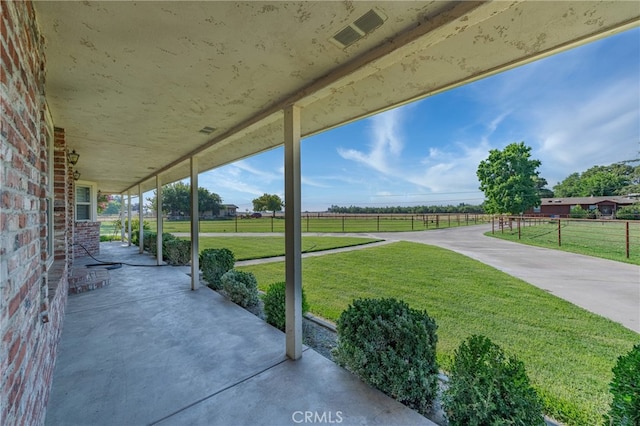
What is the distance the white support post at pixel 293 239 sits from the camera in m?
2.56

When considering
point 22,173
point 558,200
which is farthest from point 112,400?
point 558,200

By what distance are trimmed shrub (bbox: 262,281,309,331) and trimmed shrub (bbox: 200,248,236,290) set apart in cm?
207

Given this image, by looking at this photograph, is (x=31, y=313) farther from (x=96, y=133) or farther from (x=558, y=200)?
(x=558, y=200)

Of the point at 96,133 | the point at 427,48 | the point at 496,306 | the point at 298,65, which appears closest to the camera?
the point at 427,48

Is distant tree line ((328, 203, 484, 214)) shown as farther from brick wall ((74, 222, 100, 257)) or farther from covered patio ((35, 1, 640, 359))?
covered patio ((35, 1, 640, 359))

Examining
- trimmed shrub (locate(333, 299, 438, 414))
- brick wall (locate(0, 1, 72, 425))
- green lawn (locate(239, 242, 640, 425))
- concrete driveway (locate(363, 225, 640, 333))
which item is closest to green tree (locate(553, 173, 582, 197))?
concrete driveway (locate(363, 225, 640, 333))

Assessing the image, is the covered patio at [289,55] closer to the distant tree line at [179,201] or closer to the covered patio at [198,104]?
the covered patio at [198,104]

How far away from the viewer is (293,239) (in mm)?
2598

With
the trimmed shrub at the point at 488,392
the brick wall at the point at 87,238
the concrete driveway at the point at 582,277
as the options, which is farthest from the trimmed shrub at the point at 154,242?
the concrete driveway at the point at 582,277

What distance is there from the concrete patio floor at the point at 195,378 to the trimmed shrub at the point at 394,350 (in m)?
0.12

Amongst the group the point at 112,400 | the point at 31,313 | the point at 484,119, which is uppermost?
the point at 484,119

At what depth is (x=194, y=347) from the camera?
9.19ft

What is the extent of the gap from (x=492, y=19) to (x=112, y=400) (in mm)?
3632

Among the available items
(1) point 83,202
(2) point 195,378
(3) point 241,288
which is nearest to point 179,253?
(3) point 241,288
